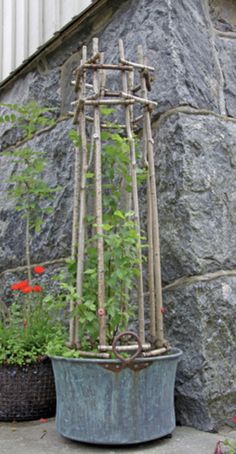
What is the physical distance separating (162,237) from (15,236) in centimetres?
113

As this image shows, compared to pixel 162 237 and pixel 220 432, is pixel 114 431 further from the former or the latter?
pixel 162 237

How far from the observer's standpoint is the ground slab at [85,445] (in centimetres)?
175

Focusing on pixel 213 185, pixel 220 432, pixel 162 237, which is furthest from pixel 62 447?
pixel 213 185

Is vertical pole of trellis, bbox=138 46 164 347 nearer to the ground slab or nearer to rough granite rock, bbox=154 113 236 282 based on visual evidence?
rough granite rock, bbox=154 113 236 282

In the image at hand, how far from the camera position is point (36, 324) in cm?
231

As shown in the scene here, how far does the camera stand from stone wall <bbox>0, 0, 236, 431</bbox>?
2008 millimetres

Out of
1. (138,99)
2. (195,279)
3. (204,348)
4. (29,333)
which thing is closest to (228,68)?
(138,99)

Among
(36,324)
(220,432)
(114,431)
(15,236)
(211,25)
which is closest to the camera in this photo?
(114,431)

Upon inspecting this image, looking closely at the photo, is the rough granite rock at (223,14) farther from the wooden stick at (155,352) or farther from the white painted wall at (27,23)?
the wooden stick at (155,352)

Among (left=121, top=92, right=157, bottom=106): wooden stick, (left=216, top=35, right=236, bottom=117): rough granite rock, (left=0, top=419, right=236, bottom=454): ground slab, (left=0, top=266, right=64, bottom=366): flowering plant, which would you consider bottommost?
(left=0, top=419, right=236, bottom=454): ground slab

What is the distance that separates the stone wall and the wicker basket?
1.90 ft

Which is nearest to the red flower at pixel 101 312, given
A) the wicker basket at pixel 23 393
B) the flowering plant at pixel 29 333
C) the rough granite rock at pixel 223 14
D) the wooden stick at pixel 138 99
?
the flowering plant at pixel 29 333

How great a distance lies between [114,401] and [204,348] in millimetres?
436

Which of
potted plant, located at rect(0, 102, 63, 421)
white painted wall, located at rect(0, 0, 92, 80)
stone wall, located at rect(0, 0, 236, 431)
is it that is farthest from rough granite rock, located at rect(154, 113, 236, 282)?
white painted wall, located at rect(0, 0, 92, 80)
